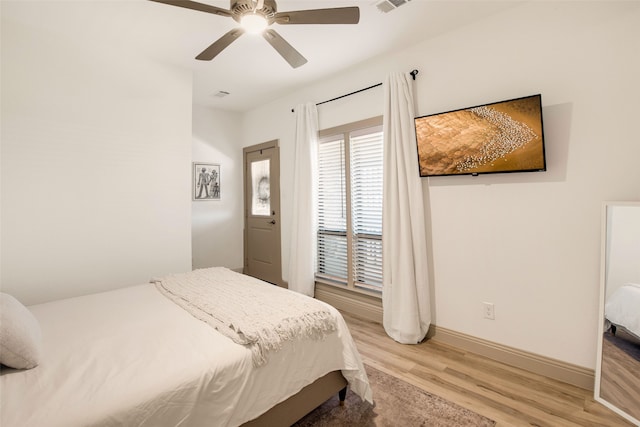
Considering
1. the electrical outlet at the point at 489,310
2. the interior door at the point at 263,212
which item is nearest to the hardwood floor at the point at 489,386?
the electrical outlet at the point at 489,310

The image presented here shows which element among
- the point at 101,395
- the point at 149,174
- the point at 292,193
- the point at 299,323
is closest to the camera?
the point at 101,395

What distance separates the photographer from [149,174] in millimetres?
3051

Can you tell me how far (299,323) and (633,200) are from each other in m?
2.16

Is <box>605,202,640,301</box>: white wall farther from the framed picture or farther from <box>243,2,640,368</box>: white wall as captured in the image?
the framed picture

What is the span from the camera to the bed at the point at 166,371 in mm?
1039

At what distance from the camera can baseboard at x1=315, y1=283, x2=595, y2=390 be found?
203 cm

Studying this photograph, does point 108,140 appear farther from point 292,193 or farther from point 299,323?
point 299,323

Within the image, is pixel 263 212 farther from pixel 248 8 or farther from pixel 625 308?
pixel 625 308

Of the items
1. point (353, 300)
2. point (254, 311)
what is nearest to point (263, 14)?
point (254, 311)

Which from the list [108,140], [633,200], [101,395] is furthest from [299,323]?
[108,140]

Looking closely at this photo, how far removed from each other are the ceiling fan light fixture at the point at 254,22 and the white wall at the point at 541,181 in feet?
5.42

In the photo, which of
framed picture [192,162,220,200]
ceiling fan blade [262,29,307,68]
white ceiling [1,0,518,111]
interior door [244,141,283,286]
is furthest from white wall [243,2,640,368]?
framed picture [192,162,220,200]

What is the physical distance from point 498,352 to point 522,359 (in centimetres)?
16

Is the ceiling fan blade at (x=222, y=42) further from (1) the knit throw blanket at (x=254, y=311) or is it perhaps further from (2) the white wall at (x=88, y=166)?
(1) the knit throw blanket at (x=254, y=311)
